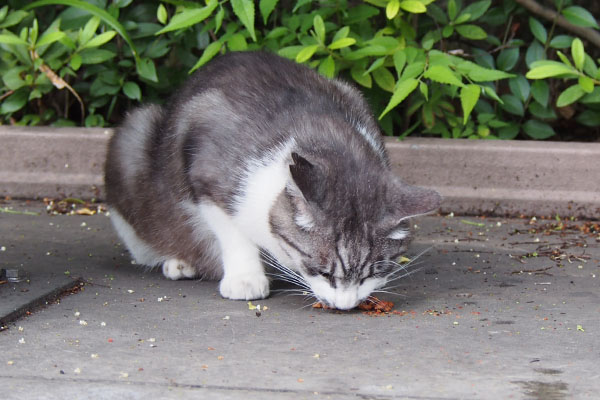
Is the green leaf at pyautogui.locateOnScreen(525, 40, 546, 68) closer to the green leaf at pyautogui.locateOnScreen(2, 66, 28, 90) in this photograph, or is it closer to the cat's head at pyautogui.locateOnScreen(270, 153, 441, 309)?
the cat's head at pyautogui.locateOnScreen(270, 153, 441, 309)

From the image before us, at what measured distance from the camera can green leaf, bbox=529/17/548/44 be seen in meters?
5.42

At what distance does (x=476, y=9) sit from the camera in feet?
17.7

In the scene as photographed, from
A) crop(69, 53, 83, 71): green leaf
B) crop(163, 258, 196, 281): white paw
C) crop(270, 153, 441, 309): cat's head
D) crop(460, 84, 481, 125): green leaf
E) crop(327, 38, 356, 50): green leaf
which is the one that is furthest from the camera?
crop(69, 53, 83, 71): green leaf

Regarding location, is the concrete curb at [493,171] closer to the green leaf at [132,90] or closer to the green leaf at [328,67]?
the green leaf at [132,90]

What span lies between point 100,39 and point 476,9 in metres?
2.21

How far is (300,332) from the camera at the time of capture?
3059 mm

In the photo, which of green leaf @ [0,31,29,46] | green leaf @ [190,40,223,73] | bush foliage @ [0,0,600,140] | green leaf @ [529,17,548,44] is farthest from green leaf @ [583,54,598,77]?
green leaf @ [0,31,29,46]

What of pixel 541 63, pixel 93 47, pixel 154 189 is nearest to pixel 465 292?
pixel 154 189

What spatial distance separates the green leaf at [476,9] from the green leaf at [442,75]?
762mm

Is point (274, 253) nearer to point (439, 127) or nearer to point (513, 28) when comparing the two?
point (439, 127)

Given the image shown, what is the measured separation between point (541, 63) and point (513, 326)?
2.36 metres

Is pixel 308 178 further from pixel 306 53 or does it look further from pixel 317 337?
pixel 306 53

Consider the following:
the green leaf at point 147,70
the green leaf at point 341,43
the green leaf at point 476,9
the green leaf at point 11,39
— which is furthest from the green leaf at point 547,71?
the green leaf at point 11,39

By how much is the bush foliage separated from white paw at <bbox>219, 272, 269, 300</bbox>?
5.45 ft
